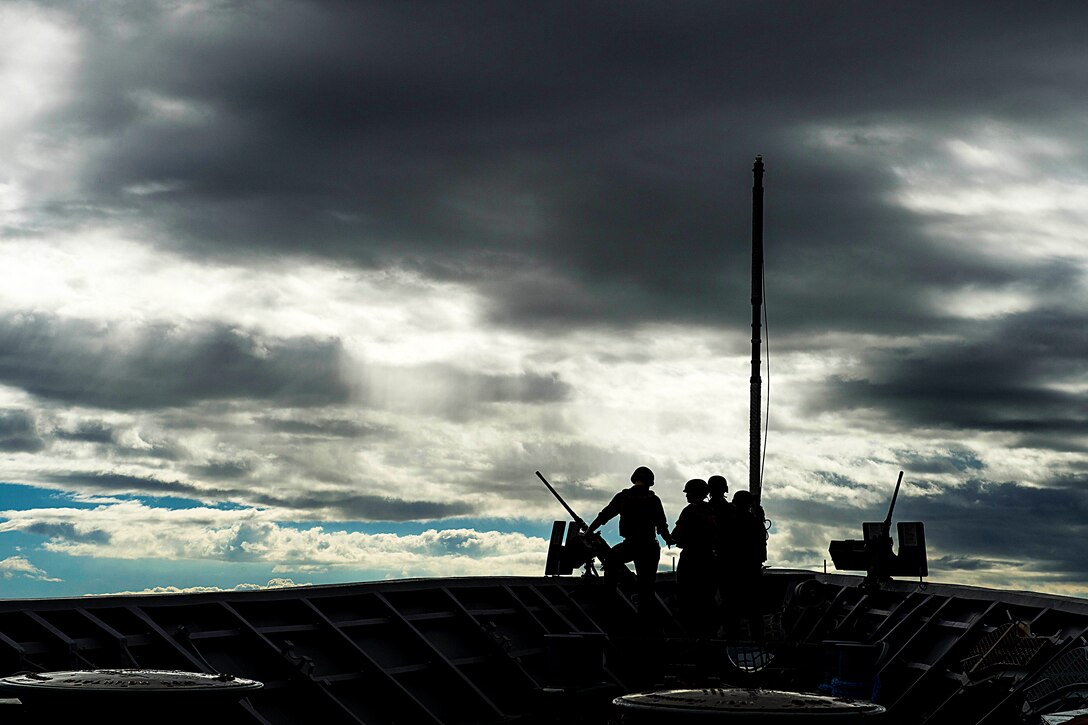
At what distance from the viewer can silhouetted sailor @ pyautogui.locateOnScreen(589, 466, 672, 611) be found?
19.2 m

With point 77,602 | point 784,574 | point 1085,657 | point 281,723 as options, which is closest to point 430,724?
point 281,723

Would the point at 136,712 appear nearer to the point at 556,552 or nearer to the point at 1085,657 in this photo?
the point at 1085,657

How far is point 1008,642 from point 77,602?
11641 mm

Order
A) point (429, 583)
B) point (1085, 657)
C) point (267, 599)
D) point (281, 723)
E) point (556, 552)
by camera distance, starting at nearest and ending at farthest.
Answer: point (1085, 657) < point (281, 723) < point (267, 599) < point (429, 583) < point (556, 552)

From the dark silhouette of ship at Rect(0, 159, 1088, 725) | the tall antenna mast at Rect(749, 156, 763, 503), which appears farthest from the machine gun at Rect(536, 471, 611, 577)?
the tall antenna mast at Rect(749, 156, 763, 503)

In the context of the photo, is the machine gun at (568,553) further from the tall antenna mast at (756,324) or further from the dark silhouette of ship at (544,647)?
the tall antenna mast at (756,324)

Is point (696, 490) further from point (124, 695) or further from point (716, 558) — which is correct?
point (124, 695)

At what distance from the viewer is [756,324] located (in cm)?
3403

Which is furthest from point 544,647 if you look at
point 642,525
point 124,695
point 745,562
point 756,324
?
point 756,324

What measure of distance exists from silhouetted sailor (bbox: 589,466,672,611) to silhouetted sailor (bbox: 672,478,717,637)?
0.72m

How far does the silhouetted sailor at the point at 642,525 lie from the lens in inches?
755

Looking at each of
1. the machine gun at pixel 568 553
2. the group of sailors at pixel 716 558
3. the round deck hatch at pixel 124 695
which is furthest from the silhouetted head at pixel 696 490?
the round deck hatch at pixel 124 695

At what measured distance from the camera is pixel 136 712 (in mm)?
8133

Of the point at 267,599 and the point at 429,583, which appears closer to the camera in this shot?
the point at 267,599
